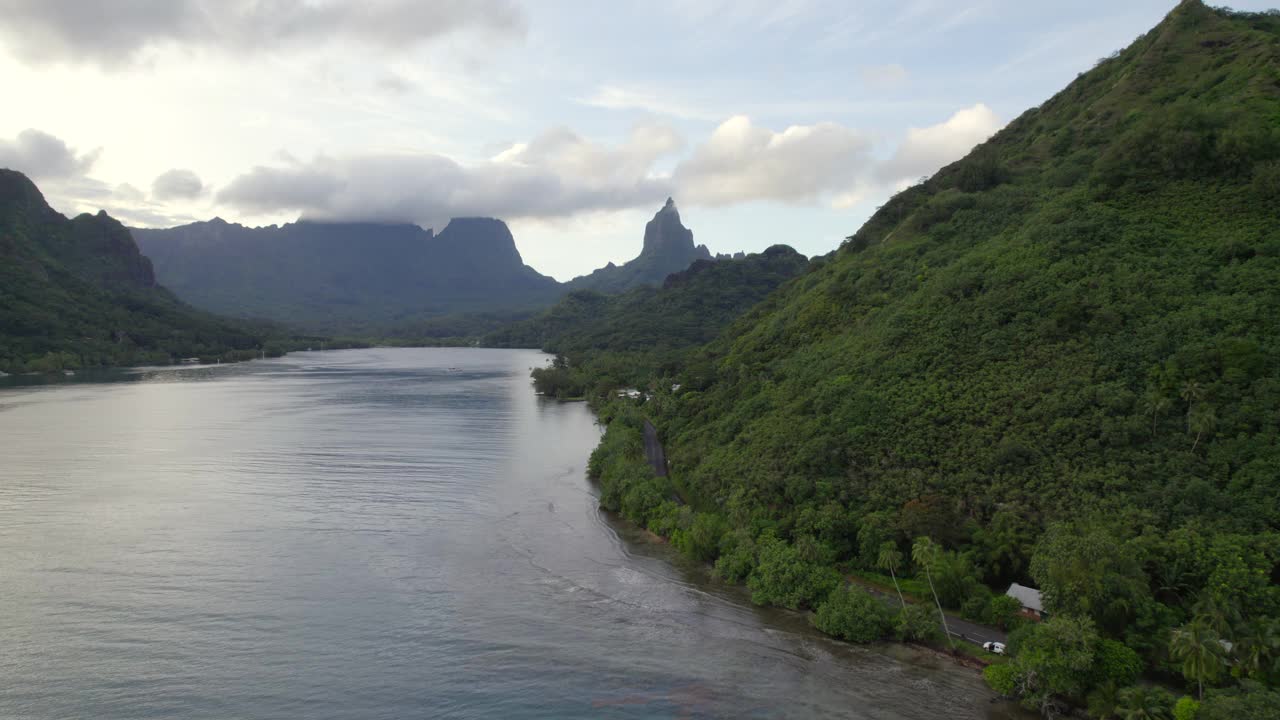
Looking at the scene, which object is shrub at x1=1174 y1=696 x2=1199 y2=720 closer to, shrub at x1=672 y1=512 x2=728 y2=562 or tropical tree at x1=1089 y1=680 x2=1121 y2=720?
tropical tree at x1=1089 y1=680 x2=1121 y2=720

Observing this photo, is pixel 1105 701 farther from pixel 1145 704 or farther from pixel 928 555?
pixel 928 555

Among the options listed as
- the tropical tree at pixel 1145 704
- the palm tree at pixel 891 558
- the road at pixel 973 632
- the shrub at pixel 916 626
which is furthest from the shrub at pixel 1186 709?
the palm tree at pixel 891 558

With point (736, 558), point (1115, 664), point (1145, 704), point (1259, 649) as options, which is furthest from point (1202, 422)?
point (736, 558)

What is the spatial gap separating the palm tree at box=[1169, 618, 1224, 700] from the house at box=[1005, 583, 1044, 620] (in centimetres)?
609

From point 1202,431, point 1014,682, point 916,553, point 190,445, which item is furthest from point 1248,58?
point 190,445

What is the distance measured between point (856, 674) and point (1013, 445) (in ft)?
58.1

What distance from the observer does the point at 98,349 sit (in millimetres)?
177125

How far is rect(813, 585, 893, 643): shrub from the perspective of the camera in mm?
35938

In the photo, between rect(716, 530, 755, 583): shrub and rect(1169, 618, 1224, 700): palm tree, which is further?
rect(716, 530, 755, 583): shrub

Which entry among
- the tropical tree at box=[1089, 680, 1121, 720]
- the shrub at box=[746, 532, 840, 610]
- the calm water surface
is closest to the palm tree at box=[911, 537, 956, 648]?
Result: the calm water surface

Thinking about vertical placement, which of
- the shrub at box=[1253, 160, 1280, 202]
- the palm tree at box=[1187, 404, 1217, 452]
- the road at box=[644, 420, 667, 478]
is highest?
the shrub at box=[1253, 160, 1280, 202]

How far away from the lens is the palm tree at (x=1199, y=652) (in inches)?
1088

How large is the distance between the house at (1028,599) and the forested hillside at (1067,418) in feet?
4.48

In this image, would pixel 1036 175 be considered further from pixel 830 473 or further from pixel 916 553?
pixel 916 553
